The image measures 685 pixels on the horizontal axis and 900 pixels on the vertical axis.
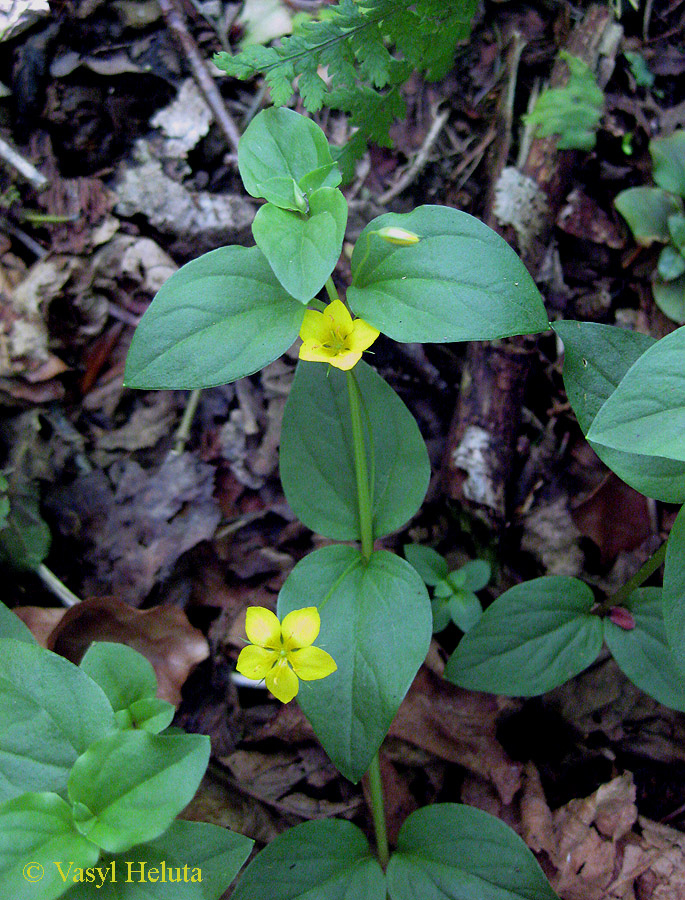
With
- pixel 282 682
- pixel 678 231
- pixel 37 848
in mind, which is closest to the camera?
pixel 37 848

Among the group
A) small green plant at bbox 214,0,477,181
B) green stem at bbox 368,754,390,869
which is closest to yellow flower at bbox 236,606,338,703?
green stem at bbox 368,754,390,869

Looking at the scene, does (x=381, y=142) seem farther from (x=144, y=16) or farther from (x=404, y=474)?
(x=144, y=16)

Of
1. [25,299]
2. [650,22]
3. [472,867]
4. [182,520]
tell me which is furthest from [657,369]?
[650,22]

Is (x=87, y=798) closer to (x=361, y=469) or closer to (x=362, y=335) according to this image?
(x=361, y=469)

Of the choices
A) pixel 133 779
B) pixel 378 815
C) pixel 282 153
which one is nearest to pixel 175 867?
pixel 133 779

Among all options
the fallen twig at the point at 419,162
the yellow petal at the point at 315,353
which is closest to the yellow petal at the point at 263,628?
the yellow petal at the point at 315,353

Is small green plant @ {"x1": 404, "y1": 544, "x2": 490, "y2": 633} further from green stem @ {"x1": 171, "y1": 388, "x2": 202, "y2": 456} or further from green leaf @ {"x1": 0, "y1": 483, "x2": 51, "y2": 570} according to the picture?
green leaf @ {"x1": 0, "y1": 483, "x2": 51, "y2": 570}

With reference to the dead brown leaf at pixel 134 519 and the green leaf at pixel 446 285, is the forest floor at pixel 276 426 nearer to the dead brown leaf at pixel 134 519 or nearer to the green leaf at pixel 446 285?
the dead brown leaf at pixel 134 519
